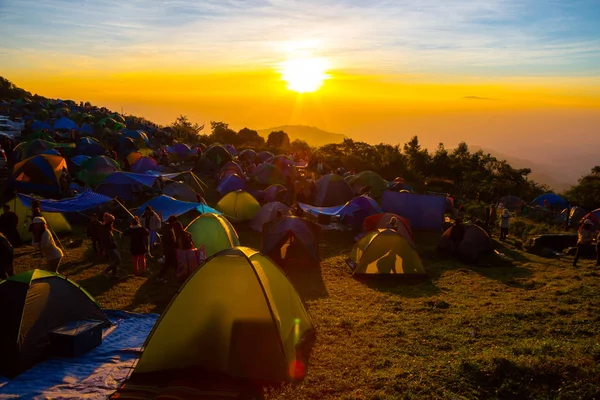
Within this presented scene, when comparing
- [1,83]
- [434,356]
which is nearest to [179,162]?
[434,356]

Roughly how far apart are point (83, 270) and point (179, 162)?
24333 mm

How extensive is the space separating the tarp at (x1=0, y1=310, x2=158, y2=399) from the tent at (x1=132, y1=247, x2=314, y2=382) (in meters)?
0.48

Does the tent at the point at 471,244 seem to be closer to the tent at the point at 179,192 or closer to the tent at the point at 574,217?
the tent at the point at 179,192

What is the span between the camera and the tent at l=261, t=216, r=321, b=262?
13.6m

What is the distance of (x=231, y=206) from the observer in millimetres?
18969

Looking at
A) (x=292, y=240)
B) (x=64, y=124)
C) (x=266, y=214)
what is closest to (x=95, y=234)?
(x=292, y=240)

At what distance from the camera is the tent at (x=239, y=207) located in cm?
1889

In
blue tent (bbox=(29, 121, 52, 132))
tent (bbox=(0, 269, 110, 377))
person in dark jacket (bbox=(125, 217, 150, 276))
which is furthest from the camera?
blue tent (bbox=(29, 121, 52, 132))

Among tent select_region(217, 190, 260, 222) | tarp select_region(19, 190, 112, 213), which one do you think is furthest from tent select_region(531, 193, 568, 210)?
tarp select_region(19, 190, 112, 213)

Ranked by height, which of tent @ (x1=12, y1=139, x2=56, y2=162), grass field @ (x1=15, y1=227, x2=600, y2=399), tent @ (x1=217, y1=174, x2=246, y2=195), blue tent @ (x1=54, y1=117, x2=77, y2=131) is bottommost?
grass field @ (x1=15, y1=227, x2=600, y2=399)

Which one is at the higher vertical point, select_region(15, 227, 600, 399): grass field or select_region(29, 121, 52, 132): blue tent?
select_region(29, 121, 52, 132): blue tent

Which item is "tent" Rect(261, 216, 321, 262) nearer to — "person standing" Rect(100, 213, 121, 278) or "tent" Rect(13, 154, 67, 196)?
"person standing" Rect(100, 213, 121, 278)

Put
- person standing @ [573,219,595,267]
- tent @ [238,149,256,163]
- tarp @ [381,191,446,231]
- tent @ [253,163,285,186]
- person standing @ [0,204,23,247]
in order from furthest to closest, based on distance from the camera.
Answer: tent @ [238,149,256,163], tent @ [253,163,285,186], tarp @ [381,191,446,231], person standing @ [573,219,595,267], person standing @ [0,204,23,247]

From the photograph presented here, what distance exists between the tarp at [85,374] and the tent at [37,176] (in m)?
15.0
